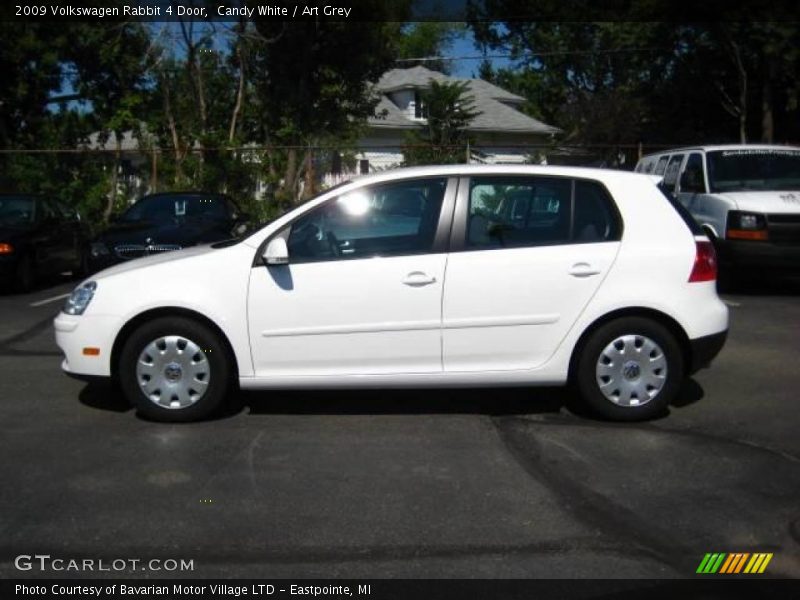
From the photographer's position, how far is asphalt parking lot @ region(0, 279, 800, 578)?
13.4 feet

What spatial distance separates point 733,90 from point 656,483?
33.5 m

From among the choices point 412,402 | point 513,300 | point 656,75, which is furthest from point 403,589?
point 656,75

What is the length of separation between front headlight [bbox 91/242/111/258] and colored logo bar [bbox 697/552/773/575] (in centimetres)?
898

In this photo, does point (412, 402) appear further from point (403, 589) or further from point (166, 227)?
point (166, 227)

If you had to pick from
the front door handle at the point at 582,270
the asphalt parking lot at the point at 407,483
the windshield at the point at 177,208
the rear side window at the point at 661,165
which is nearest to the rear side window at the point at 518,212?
the front door handle at the point at 582,270

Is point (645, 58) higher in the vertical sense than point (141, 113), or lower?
higher

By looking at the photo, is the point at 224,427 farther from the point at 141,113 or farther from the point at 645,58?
the point at 645,58

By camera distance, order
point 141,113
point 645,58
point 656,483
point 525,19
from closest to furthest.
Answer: point 656,483, point 141,113, point 645,58, point 525,19

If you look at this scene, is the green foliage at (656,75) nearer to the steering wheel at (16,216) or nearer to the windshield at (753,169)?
the windshield at (753,169)

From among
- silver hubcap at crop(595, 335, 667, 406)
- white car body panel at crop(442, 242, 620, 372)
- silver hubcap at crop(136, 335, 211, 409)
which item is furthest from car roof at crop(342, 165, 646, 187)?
silver hubcap at crop(136, 335, 211, 409)

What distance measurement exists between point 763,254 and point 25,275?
31.2 feet

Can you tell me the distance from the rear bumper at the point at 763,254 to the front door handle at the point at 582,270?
233 inches

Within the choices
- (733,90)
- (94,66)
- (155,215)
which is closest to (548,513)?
(155,215)

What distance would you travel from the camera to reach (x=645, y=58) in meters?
41.2
